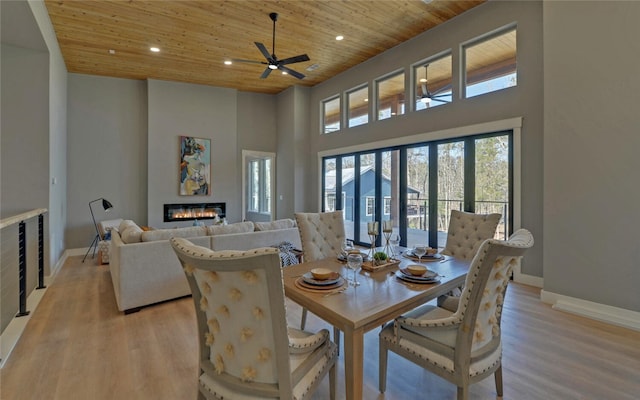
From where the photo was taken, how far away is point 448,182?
4.98 metres

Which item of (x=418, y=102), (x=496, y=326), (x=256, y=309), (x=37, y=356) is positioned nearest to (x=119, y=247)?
(x=37, y=356)

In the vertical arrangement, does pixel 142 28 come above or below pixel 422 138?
above

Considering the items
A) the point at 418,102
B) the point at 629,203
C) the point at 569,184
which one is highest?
the point at 418,102

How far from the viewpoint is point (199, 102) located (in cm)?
714

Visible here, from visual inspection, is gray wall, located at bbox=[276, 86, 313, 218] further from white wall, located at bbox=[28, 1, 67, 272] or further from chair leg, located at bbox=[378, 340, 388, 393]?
chair leg, located at bbox=[378, 340, 388, 393]

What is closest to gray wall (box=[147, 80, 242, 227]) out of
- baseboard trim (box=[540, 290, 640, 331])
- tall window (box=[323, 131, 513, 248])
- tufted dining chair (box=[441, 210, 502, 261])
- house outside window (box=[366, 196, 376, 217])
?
tall window (box=[323, 131, 513, 248])

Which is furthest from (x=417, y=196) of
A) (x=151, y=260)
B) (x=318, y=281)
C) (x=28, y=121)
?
(x=28, y=121)

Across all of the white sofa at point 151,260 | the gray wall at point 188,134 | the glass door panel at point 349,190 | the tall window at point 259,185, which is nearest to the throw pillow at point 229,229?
the white sofa at point 151,260

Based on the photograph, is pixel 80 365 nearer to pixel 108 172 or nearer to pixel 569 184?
pixel 569 184

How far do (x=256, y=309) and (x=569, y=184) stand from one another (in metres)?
3.59

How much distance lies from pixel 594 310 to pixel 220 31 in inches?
237

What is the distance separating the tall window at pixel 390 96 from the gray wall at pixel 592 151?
254 centimetres

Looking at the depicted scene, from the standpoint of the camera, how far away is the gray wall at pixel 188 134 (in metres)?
6.67

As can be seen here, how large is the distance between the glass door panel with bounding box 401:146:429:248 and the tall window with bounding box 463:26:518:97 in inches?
48.6
